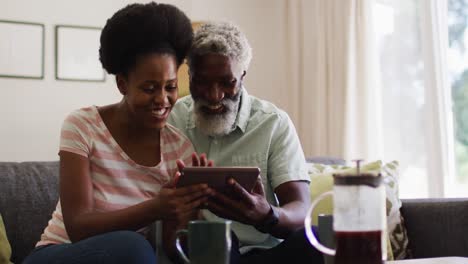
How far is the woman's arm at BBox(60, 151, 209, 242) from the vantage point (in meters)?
1.53

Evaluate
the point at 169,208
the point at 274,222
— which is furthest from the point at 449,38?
the point at 169,208

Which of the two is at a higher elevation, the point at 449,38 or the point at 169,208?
the point at 449,38

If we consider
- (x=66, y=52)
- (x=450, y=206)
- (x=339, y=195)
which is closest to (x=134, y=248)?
(x=339, y=195)

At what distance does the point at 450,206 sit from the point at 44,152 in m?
2.21

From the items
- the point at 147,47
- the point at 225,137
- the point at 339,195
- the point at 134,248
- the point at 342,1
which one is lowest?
the point at 134,248

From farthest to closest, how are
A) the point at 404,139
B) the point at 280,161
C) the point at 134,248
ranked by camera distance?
the point at 404,139 < the point at 280,161 < the point at 134,248

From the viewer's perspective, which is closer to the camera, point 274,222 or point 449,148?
point 274,222

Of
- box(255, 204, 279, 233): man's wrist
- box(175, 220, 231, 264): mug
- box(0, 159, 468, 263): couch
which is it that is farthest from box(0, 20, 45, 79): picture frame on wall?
box(175, 220, 231, 264): mug

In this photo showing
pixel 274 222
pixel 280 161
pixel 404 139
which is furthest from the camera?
pixel 404 139

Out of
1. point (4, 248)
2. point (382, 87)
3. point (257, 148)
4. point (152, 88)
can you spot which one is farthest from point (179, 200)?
point (382, 87)

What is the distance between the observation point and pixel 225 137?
6.78 feet

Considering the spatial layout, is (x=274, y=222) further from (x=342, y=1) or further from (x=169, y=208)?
(x=342, y=1)

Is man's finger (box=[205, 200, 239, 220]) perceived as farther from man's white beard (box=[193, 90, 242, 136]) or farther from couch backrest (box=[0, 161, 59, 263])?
couch backrest (box=[0, 161, 59, 263])

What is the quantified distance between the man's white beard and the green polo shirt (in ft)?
0.21
